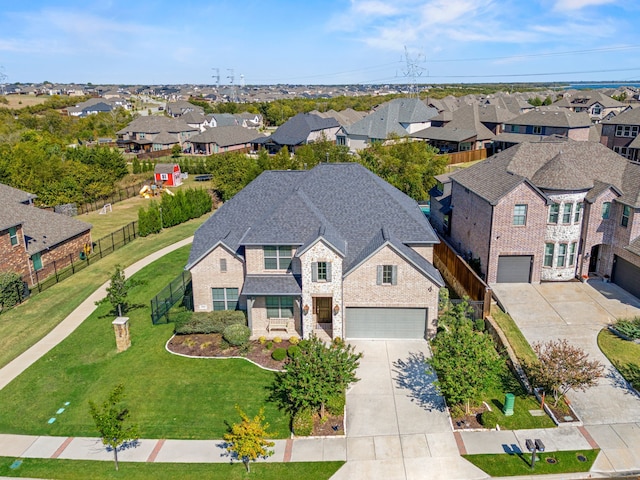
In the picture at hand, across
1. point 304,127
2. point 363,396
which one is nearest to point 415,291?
point 363,396

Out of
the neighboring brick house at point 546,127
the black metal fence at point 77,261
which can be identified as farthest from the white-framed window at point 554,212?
the neighboring brick house at point 546,127

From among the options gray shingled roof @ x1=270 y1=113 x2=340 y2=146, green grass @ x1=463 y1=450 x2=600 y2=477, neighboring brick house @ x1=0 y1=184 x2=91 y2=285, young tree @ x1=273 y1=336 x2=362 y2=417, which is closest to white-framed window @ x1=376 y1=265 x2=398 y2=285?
young tree @ x1=273 y1=336 x2=362 y2=417

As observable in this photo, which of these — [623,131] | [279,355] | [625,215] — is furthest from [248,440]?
[623,131]

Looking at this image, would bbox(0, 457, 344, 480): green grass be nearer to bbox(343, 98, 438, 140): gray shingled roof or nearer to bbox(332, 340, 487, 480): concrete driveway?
bbox(332, 340, 487, 480): concrete driveway

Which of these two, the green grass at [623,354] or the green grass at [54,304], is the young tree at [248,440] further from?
the green grass at [623,354]

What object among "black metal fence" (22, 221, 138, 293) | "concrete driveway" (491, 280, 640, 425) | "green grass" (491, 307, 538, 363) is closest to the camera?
"concrete driveway" (491, 280, 640, 425)

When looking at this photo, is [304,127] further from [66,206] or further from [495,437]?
[495,437]
